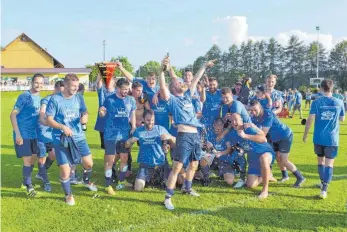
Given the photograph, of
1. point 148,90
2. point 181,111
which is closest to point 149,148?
point 181,111

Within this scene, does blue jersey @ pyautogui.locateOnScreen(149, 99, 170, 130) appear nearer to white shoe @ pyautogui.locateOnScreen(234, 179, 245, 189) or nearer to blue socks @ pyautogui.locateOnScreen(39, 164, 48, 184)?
white shoe @ pyautogui.locateOnScreen(234, 179, 245, 189)

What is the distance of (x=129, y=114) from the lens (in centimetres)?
657

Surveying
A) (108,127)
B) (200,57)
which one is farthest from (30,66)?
(108,127)

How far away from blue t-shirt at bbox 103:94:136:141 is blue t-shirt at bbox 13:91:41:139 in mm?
1276

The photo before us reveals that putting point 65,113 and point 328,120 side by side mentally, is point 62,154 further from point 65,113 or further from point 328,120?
point 328,120

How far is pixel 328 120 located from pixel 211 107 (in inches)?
113

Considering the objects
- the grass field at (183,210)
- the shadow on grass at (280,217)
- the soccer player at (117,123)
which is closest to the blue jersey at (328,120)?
the grass field at (183,210)

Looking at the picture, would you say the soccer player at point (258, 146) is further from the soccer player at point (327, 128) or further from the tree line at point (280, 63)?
the tree line at point (280, 63)

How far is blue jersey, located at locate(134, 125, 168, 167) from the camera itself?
→ 6.67 meters

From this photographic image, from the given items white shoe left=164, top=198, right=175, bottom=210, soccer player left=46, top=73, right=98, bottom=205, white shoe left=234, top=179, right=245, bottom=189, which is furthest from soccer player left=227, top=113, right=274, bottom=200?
soccer player left=46, top=73, right=98, bottom=205

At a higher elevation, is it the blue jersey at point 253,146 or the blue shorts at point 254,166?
the blue jersey at point 253,146

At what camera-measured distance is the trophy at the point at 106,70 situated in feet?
26.6

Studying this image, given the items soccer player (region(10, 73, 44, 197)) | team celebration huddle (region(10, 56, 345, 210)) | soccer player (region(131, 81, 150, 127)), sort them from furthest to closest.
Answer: soccer player (region(131, 81, 150, 127)), soccer player (region(10, 73, 44, 197)), team celebration huddle (region(10, 56, 345, 210))

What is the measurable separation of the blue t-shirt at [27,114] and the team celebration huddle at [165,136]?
2 cm
